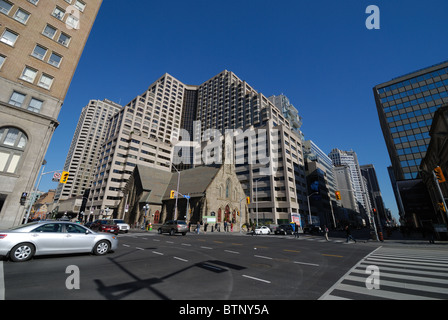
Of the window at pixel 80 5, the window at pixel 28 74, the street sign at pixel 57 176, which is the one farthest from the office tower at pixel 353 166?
the window at pixel 28 74

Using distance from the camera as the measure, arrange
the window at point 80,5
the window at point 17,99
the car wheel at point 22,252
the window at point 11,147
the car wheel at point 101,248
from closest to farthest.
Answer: the car wheel at point 22,252
the car wheel at point 101,248
the window at point 11,147
the window at point 17,99
the window at point 80,5

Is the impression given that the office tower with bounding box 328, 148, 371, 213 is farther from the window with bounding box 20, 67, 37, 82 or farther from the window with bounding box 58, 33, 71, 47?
the window with bounding box 20, 67, 37, 82

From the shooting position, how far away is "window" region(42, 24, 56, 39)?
23567 millimetres

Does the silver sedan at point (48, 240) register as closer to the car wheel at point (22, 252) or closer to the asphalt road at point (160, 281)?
the car wheel at point (22, 252)

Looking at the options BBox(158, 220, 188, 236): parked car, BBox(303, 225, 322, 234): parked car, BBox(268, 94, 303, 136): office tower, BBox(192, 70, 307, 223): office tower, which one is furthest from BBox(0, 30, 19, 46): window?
BBox(268, 94, 303, 136): office tower

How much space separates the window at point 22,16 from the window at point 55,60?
13.2ft

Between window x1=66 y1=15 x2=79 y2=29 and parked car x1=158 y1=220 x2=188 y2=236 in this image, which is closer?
parked car x1=158 y1=220 x2=188 y2=236

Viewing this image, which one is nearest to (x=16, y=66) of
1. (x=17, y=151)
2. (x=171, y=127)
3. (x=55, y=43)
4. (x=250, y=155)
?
(x=55, y=43)

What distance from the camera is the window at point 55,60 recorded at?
23.4 m

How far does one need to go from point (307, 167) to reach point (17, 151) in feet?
301

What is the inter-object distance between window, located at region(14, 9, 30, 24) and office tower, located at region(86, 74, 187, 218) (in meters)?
40.2

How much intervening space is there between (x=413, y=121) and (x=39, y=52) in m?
91.3

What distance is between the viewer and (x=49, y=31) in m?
24.0

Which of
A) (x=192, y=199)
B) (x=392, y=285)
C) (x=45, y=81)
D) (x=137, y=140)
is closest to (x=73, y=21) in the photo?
(x=45, y=81)
